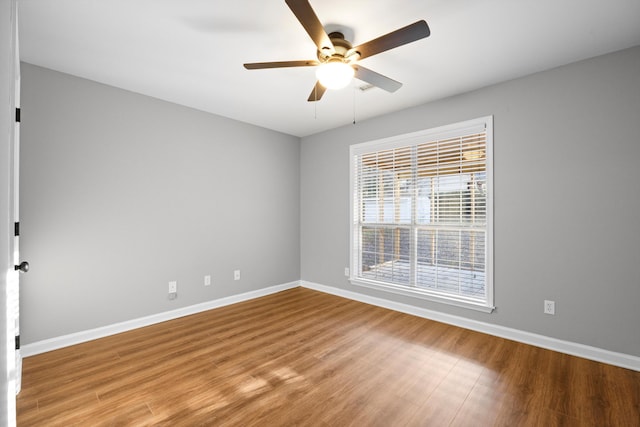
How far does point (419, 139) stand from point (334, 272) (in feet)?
7.53

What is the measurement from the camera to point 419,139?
3547 mm

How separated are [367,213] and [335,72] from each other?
8.05 feet

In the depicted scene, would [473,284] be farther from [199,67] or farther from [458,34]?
[199,67]

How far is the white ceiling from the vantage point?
188 centimetres

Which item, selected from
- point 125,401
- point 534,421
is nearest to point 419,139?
point 534,421

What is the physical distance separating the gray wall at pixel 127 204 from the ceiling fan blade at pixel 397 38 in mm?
2529

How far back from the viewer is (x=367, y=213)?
4.16 m

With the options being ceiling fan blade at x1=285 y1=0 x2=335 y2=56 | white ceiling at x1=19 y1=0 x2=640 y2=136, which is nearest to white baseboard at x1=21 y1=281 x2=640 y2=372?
white ceiling at x1=19 y1=0 x2=640 y2=136

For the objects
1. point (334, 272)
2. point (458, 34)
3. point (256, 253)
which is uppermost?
point (458, 34)

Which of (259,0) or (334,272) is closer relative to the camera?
(259,0)

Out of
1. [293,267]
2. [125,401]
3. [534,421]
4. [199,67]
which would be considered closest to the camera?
[534,421]

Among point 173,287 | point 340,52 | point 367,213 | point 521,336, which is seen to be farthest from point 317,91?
point 521,336

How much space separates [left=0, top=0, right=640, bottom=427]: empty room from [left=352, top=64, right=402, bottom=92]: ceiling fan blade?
0.08 ft

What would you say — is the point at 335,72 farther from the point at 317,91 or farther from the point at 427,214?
the point at 427,214
